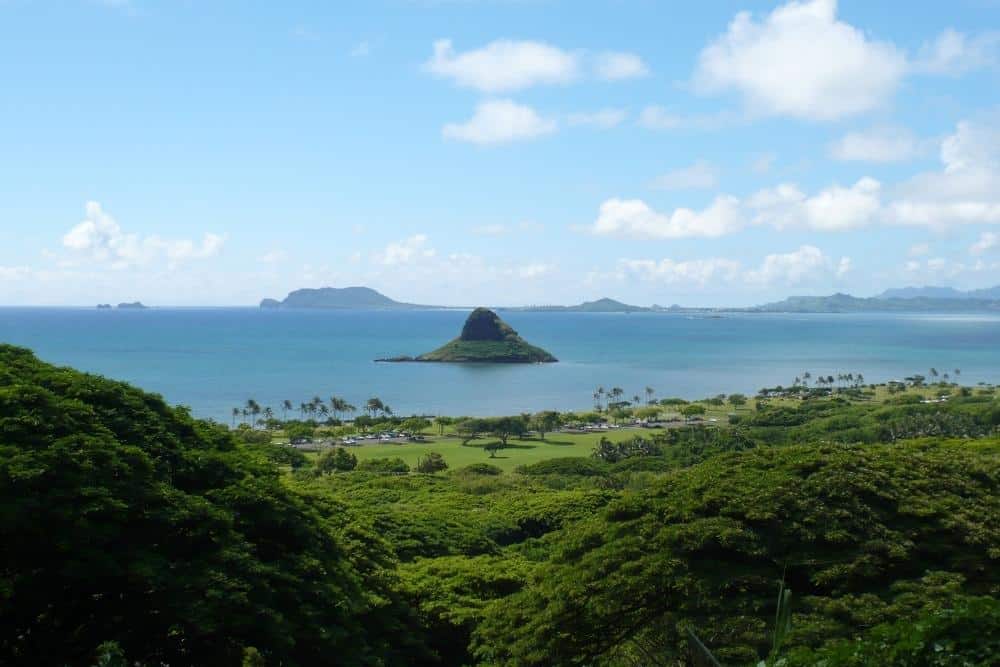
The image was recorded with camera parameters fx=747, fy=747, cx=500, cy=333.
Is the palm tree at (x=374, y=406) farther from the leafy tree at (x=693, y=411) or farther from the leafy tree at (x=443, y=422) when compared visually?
the leafy tree at (x=693, y=411)

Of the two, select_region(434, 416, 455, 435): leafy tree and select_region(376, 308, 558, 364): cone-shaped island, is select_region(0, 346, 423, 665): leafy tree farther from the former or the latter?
select_region(376, 308, 558, 364): cone-shaped island

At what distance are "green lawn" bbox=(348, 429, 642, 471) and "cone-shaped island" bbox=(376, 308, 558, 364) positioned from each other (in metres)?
98.0

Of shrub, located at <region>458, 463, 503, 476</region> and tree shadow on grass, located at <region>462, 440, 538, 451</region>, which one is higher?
shrub, located at <region>458, 463, 503, 476</region>

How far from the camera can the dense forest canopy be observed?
11.1 m

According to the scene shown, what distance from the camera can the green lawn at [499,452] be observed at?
222 feet

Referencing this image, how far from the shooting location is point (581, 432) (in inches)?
3433

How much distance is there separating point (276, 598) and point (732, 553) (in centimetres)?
866

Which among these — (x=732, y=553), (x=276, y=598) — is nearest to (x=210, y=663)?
(x=276, y=598)

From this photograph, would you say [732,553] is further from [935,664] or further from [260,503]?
[260,503]

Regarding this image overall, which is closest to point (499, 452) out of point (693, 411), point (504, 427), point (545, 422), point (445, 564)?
point (504, 427)

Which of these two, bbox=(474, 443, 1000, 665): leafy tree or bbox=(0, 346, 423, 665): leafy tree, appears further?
bbox=(474, 443, 1000, 665): leafy tree

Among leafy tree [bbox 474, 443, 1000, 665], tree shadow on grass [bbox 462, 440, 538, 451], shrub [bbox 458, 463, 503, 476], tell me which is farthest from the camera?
tree shadow on grass [bbox 462, 440, 538, 451]

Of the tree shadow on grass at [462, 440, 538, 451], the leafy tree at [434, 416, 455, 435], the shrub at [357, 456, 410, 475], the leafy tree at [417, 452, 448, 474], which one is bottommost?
the tree shadow on grass at [462, 440, 538, 451]

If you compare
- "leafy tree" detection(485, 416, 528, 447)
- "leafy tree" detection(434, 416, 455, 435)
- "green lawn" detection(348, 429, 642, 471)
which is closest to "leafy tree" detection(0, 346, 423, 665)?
"green lawn" detection(348, 429, 642, 471)
